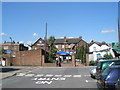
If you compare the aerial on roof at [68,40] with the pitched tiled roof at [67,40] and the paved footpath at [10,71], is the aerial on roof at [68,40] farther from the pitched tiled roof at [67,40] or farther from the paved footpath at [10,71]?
the paved footpath at [10,71]

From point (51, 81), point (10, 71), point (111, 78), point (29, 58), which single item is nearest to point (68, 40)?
point (29, 58)

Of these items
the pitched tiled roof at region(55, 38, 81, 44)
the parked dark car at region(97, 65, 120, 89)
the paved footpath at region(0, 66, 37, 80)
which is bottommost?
the paved footpath at region(0, 66, 37, 80)

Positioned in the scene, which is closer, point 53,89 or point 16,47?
point 53,89

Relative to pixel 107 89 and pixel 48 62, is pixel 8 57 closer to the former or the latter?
pixel 48 62

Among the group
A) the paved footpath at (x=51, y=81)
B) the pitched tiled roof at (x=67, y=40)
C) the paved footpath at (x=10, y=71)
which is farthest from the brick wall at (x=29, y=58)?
the pitched tiled roof at (x=67, y=40)

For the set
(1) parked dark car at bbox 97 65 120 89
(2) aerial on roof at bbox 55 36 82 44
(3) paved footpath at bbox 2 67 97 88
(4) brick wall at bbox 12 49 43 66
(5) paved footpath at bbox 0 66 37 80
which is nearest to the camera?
(1) parked dark car at bbox 97 65 120 89

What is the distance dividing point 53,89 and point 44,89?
0.49 meters

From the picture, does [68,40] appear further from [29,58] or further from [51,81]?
[51,81]

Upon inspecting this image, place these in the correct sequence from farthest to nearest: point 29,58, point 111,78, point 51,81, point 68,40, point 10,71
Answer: point 68,40
point 29,58
point 10,71
point 51,81
point 111,78

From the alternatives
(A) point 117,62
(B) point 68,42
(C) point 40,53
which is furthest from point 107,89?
(B) point 68,42

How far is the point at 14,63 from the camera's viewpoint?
49.4 meters

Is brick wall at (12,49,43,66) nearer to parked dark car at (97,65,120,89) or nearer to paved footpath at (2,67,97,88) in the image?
paved footpath at (2,67,97,88)

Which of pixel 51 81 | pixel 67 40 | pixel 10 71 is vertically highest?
pixel 67 40

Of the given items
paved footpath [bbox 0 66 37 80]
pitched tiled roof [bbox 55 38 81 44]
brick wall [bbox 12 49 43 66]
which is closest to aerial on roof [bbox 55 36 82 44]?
pitched tiled roof [bbox 55 38 81 44]
